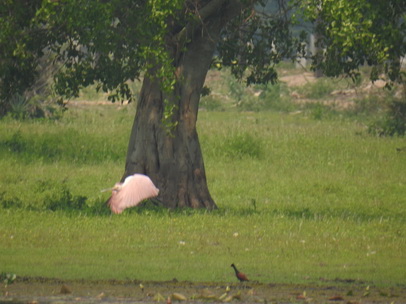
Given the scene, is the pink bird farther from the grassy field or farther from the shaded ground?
the shaded ground

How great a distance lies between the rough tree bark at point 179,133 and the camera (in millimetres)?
13992

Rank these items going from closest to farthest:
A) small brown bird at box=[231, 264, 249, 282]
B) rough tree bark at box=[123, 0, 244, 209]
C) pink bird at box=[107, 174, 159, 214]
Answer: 1. small brown bird at box=[231, 264, 249, 282]
2. pink bird at box=[107, 174, 159, 214]
3. rough tree bark at box=[123, 0, 244, 209]

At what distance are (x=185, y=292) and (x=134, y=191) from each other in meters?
4.59

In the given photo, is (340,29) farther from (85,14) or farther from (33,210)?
(33,210)

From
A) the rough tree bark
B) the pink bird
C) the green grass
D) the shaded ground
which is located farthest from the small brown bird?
the rough tree bark

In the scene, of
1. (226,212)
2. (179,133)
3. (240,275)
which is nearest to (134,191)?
(179,133)

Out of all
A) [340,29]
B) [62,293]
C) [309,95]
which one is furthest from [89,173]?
[309,95]

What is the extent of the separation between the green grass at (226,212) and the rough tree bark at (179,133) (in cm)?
52

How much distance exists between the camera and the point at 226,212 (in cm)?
1410

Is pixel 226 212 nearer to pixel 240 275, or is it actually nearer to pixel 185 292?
pixel 240 275

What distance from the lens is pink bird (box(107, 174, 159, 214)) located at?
1339cm

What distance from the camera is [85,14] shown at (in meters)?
12.3

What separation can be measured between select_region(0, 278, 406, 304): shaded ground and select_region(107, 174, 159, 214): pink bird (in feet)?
13.2

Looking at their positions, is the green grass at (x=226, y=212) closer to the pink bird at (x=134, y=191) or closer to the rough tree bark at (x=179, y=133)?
the pink bird at (x=134, y=191)
